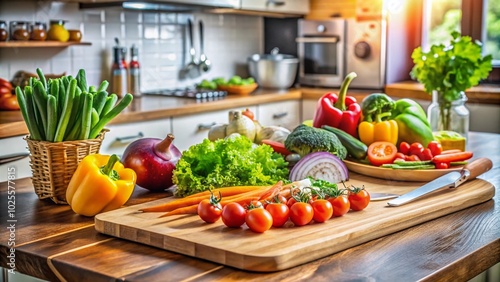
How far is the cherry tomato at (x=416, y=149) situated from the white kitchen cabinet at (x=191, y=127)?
5.68 feet

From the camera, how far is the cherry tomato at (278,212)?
1.53m

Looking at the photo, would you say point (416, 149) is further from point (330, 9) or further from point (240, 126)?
point (330, 9)

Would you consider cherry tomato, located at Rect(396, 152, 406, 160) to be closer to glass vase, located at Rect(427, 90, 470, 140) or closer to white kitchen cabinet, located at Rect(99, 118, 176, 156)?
glass vase, located at Rect(427, 90, 470, 140)

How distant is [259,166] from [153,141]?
327 mm

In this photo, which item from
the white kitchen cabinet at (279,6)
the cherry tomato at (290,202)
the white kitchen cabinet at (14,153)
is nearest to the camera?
the cherry tomato at (290,202)

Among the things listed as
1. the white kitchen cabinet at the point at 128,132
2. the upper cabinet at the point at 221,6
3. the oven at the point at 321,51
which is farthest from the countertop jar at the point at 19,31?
the oven at the point at 321,51

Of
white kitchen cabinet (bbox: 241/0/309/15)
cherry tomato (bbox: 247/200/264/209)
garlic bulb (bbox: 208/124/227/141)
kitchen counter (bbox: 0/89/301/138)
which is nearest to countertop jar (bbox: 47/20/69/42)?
kitchen counter (bbox: 0/89/301/138)

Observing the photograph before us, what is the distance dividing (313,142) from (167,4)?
2.27 meters

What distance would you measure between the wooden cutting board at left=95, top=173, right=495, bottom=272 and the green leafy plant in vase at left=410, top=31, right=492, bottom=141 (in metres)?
0.97

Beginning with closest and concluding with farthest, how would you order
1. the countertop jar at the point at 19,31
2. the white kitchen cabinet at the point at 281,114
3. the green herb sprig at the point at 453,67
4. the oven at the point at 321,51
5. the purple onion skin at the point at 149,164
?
the purple onion skin at the point at 149,164 → the green herb sprig at the point at 453,67 → the countertop jar at the point at 19,31 → the white kitchen cabinet at the point at 281,114 → the oven at the point at 321,51

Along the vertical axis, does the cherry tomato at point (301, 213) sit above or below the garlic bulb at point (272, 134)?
below

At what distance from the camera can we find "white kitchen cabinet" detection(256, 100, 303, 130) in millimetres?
4535

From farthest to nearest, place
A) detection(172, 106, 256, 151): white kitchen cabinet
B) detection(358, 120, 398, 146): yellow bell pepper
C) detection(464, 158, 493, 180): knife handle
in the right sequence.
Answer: detection(172, 106, 256, 151): white kitchen cabinet < detection(358, 120, 398, 146): yellow bell pepper < detection(464, 158, 493, 180): knife handle

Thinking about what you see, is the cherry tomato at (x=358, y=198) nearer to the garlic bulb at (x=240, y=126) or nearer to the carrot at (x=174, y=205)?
the carrot at (x=174, y=205)
